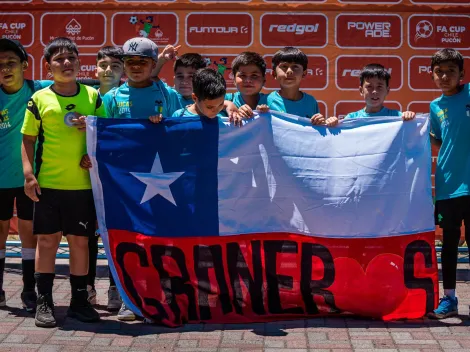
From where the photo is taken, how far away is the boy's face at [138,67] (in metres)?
5.34

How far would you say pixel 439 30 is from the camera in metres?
7.34

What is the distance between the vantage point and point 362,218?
534 centimetres

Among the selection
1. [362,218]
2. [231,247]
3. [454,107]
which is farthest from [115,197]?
[454,107]

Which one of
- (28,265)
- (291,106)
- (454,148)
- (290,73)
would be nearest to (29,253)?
(28,265)

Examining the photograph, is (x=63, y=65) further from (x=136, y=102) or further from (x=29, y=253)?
(x=29, y=253)

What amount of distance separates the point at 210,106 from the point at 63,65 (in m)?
1.01

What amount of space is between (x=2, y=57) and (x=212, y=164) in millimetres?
1696

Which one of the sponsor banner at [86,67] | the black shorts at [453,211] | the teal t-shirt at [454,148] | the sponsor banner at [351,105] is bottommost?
the black shorts at [453,211]

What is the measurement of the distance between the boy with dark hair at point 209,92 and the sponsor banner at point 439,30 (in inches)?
112

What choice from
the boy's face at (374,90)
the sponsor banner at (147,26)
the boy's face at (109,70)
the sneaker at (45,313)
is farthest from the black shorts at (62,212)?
the sponsor banner at (147,26)

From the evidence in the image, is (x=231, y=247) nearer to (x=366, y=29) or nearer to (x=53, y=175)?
(x=53, y=175)

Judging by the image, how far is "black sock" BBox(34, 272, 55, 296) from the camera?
17.2 feet

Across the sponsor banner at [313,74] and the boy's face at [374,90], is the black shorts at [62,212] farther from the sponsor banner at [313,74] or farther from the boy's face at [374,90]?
the sponsor banner at [313,74]

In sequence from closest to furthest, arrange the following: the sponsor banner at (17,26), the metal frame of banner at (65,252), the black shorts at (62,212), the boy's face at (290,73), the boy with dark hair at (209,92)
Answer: the boy with dark hair at (209,92)
the black shorts at (62,212)
the boy's face at (290,73)
the metal frame of banner at (65,252)
the sponsor banner at (17,26)
